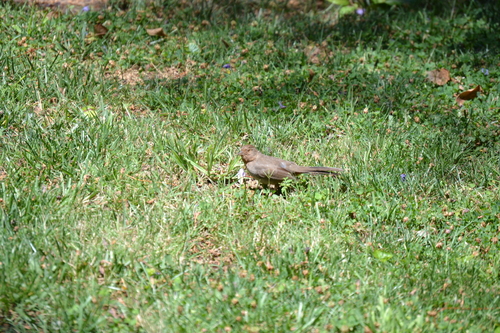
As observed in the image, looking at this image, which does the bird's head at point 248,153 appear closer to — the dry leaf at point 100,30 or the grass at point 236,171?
the grass at point 236,171

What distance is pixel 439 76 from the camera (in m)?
6.56

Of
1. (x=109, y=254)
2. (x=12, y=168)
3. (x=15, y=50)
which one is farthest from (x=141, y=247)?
(x=15, y=50)

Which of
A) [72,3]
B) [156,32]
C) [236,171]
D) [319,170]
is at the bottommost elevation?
[236,171]

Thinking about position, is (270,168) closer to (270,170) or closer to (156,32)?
(270,170)

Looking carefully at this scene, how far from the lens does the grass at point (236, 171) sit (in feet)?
11.9

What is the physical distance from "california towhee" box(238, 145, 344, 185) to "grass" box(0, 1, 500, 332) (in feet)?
0.32

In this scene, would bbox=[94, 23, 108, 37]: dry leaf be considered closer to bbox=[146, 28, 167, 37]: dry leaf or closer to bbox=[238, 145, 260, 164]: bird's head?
bbox=[146, 28, 167, 37]: dry leaf

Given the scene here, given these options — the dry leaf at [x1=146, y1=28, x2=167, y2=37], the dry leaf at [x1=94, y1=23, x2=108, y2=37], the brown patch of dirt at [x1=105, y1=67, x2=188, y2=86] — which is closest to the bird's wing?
the brown patch of dirt at [x1=105, y1=67, x2=188, y2=86]

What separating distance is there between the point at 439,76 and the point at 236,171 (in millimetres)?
2625

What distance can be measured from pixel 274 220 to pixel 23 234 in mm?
1705

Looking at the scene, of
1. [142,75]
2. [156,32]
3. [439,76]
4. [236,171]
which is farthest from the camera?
[156,32]

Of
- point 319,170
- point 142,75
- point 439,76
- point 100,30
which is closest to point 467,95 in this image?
point 439,76

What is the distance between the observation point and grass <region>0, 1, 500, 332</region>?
142 inches

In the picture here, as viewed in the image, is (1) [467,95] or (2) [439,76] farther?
(2) [439,76]
